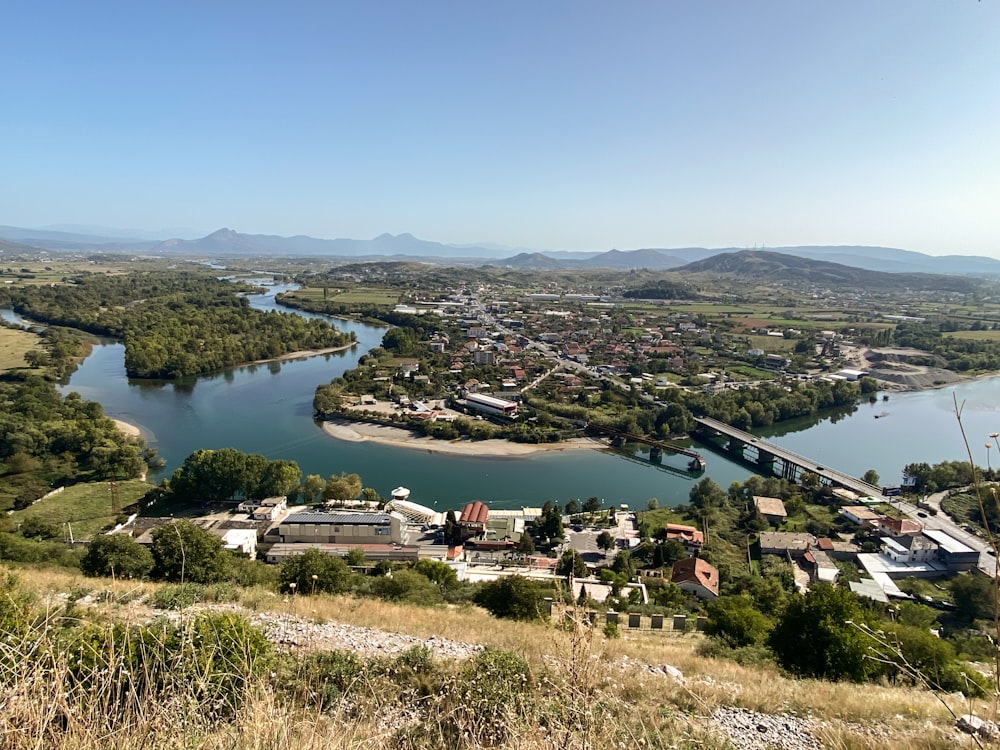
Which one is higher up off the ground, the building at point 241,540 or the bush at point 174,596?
the bush at point 174,596

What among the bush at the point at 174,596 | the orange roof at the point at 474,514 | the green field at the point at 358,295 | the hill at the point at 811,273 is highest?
the hill at the point at 811,273

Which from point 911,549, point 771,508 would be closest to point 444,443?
point 771,508

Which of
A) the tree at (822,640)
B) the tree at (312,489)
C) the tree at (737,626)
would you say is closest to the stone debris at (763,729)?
the tree at (822,640)

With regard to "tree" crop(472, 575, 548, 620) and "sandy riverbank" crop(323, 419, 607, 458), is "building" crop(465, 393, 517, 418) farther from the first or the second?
"tree" crop(472, 575, 548, 620)

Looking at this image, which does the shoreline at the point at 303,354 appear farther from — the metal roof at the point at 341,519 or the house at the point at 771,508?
the house at the point at 771,508

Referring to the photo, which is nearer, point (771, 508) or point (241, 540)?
point (241, 540)

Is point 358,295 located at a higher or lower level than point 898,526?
higher

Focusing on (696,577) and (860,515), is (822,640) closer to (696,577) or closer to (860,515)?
(696,577)

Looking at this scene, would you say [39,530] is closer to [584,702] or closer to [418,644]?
[418,644]
